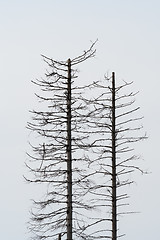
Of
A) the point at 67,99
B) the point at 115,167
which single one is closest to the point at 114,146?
the point at 115,167

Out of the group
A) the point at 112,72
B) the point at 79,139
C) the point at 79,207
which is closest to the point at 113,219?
the point at 79,207

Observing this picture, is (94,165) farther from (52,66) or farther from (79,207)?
(52,66)

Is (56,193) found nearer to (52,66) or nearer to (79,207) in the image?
(79,207)

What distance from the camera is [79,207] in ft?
105

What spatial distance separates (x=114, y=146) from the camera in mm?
33250

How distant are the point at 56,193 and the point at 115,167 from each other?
10.2ft

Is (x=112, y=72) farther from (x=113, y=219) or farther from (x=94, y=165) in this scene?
(x=113, y=219)

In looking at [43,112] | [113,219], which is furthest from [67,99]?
[113,219]

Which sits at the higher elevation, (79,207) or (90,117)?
(90,117)

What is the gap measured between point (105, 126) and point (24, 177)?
4425 millimetres

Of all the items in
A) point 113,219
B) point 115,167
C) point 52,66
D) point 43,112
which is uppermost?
point 52,66

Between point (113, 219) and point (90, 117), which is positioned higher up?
point (90, 117)

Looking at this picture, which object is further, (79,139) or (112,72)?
(112,72)

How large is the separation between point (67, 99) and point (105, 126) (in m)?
2.40
